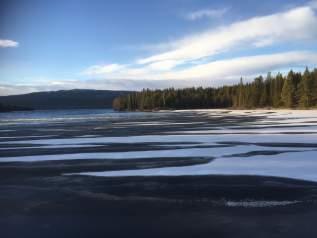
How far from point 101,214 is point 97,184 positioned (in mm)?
3172

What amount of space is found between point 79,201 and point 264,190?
4416mm

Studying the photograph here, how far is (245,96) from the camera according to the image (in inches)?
4761

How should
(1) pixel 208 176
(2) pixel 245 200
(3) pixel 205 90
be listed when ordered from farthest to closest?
→ 1. (3) pixel 205 90
2. (1) pixel 208 176
3. (2) pixel 245 200

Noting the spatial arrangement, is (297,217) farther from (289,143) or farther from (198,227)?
(289,143)

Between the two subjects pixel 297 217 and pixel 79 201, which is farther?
pixel 79 201

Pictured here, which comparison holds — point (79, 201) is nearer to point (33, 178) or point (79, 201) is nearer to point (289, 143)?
point (33, 178)

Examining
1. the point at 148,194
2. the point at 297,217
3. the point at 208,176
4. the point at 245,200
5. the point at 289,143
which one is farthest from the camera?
the point at 289,143

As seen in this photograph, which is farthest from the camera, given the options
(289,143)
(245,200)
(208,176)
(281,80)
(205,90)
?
(205,90)

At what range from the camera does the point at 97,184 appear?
454 inches

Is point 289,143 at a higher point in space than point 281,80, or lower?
lower

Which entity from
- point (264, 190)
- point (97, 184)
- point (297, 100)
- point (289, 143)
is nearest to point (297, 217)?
point (264, 190)

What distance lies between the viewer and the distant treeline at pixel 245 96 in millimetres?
85444

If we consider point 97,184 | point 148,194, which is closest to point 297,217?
point 148,194

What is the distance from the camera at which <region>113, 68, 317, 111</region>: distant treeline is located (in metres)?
85.4
